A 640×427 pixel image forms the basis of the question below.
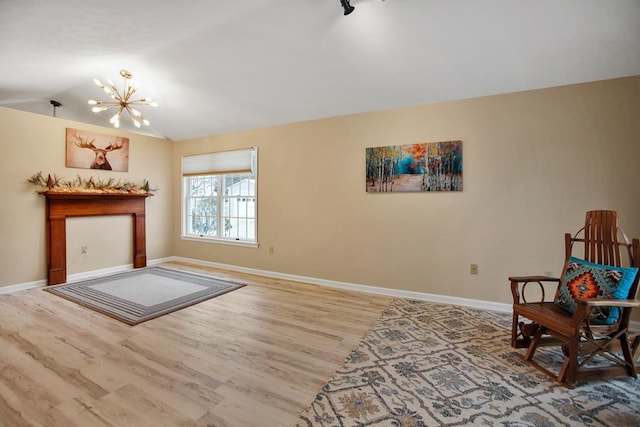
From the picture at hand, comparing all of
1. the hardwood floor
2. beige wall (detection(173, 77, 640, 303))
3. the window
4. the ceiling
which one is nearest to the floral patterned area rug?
the hardwood floor

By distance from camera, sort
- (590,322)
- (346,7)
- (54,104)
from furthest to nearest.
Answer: (54,104) < (346,7) < (590,322)

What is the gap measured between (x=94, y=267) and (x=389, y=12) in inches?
220

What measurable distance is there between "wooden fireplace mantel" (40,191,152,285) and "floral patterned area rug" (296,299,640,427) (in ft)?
15.1

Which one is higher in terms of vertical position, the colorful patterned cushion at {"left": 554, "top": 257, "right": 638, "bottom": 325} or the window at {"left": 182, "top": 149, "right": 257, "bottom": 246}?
the window at {"left": 182, "top": 149, "right": 257, "bottom": 246}

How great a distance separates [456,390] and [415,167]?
2.48 metres

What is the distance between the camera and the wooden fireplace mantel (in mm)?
4098

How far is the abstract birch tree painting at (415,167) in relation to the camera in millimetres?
3367

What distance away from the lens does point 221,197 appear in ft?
17.6

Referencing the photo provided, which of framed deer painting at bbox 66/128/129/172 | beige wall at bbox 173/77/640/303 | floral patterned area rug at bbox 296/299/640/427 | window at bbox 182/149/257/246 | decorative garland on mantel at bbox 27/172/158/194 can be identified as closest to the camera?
floral patterned area rug at bbox 296/299/640/427

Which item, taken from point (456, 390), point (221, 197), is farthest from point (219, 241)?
point (456, 390)

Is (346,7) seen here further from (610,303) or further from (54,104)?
(54,104)

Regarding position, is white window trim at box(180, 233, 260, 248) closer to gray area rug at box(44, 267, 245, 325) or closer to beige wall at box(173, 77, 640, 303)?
beige wall at box(173, 77, 640, 303)

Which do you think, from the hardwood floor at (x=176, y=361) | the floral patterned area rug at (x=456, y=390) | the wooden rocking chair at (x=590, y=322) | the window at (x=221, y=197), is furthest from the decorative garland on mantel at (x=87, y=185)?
the wooden rocking chair at (x=590, y=322)

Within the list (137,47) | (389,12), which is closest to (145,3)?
(137,47)
